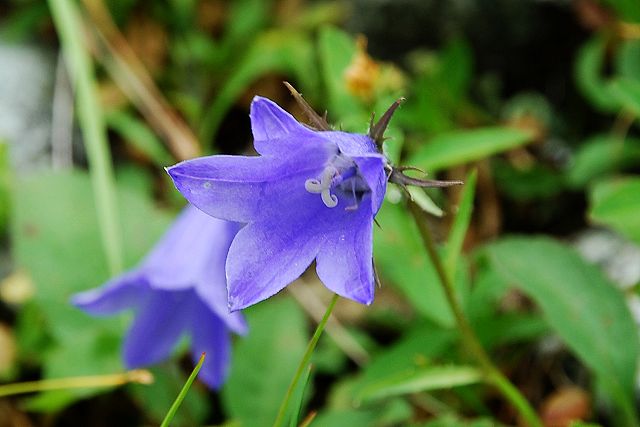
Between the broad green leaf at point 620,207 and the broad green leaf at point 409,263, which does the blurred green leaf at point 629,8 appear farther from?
the broad green leaf at point 409,263

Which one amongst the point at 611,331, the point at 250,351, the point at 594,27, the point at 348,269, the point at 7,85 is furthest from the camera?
the point at 7,85

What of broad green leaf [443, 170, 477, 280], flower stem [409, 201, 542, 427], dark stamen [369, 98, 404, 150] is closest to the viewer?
dark stamen [369, 98, 404, 150]

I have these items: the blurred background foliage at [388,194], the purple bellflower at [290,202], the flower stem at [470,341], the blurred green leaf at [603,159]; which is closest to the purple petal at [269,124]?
the purple bellflower at [290,202]

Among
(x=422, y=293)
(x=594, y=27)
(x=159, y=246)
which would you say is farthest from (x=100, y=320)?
(x=594, y=27)

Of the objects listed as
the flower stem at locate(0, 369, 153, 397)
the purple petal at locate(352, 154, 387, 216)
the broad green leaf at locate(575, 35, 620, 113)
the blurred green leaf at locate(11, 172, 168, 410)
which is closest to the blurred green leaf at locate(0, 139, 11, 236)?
the blurred green leaf at locate(11, 172, 168, 410)

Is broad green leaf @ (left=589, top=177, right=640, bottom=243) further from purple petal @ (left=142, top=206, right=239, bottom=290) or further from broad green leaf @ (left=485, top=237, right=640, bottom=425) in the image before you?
purple petal @ (left=142, top=206, right=239, bottom=290)

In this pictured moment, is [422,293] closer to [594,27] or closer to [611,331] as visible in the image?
[611,331]
